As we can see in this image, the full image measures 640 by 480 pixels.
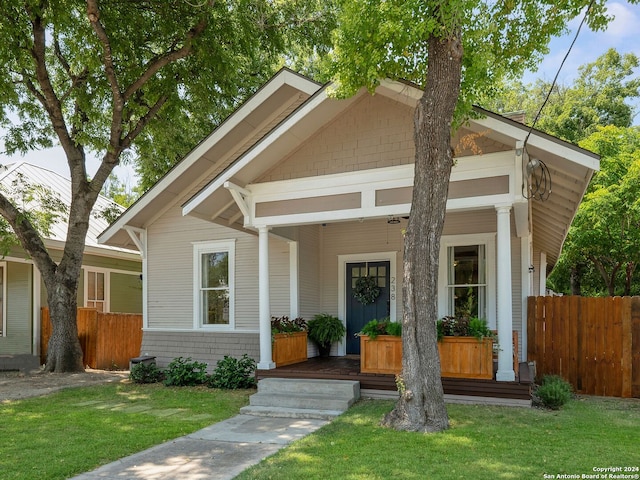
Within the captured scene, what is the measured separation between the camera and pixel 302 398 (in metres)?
7.67

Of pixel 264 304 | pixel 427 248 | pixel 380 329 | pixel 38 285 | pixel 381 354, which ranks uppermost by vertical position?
pixel 427 248

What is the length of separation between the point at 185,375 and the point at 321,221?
4.15 metres

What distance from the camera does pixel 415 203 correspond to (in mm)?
6246

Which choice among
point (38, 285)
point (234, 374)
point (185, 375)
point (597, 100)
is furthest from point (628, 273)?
point (38, 285)

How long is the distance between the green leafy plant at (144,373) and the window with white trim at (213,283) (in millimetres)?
1221

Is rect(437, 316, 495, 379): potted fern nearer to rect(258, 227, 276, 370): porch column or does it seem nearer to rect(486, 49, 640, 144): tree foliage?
rect(258, 227, 276, 370): porch column

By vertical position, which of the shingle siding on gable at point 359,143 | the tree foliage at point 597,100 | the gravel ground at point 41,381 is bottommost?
the gravel ground at point 41,381

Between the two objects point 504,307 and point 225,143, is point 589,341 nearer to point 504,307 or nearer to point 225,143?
point 504,307

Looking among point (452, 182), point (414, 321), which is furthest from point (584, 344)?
point (414, 321)

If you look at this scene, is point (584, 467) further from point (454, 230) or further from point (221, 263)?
point (221, 263)

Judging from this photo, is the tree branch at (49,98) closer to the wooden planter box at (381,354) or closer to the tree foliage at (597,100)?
the wooden planter box at (381,354)

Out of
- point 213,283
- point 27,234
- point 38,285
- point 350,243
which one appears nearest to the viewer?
point 350,243

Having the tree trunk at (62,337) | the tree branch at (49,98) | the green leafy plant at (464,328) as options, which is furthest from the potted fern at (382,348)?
the tree branch at (49,98)

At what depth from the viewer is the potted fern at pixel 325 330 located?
1041 centimetres
